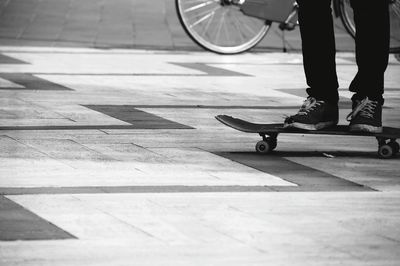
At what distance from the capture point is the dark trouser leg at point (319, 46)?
19.6 ft

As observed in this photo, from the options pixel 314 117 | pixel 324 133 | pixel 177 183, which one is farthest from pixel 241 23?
pixel 177 183

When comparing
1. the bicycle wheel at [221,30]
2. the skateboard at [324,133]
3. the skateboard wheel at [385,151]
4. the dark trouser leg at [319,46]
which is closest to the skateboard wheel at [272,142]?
the skateboard at [324,133]

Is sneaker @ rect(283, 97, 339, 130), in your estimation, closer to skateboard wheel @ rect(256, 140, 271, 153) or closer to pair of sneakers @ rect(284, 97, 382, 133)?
pair of sneakers @ rect(284, 97, 382, 133)

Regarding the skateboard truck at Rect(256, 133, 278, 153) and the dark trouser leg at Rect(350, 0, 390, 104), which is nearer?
the skateboard truck at Rect(256, 133, 278, 153)

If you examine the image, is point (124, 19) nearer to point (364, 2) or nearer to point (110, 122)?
point (110, 122)

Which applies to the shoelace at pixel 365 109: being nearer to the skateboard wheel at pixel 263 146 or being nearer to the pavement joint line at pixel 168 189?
the skateboard wheel at pixel 263 146

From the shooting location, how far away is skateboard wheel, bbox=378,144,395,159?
580 cm

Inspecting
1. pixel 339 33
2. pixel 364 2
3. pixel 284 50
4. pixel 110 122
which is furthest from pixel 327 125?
pixel 339 33

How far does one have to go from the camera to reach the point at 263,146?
587 centimetres

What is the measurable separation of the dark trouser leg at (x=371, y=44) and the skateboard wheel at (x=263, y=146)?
50 cm

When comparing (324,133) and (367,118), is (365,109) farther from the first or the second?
(324,133)

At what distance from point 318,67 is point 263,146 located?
467mm

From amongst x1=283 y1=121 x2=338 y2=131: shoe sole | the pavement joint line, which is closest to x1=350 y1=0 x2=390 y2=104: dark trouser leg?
x1=283 y1=121 x2=338 y2=131: shoe sole

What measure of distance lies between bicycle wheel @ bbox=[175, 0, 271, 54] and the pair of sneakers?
18.4 ft
